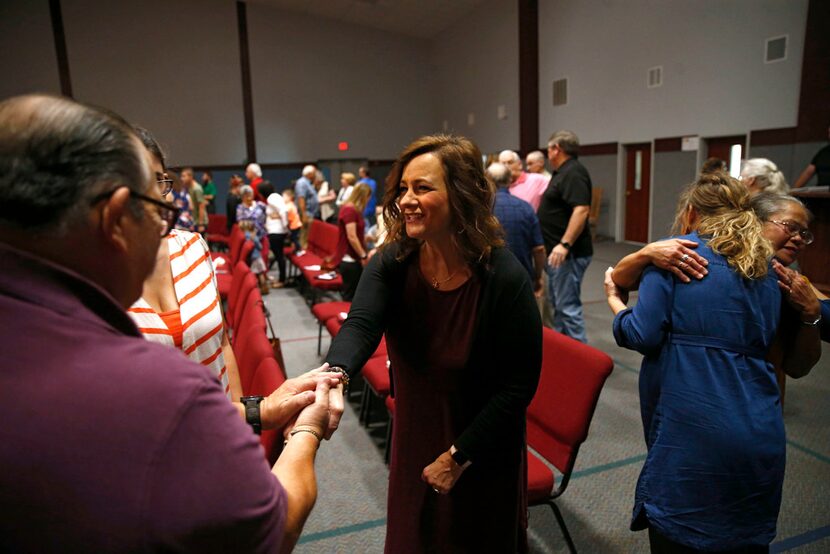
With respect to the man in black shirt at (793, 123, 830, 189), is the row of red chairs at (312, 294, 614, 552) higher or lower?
lower

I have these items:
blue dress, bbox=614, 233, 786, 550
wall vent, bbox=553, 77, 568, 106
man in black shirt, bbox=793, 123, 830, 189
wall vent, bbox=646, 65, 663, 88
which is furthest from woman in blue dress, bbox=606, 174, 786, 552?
wall vent, bbox=553, 77, 568, 106

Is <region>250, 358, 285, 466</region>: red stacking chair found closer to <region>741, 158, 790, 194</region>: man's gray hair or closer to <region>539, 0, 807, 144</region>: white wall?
<region>741, 158, 790, 194</region>: man's gray hair

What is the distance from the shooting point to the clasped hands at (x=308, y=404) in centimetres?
119

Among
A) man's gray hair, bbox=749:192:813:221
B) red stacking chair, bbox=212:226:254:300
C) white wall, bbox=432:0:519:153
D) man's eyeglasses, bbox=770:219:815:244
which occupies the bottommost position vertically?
red stacking chair, bbox=212:226:254:300

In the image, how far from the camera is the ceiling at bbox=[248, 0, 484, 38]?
13.7 meters

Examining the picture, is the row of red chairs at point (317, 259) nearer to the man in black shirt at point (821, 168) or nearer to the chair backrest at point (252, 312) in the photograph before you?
the chair backrest at point (252, 312)

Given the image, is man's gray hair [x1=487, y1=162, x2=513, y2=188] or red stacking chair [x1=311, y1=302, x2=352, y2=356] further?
red stacking chair [x1=311, y1=302, x2=352, y2=356]

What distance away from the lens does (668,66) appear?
8820mm

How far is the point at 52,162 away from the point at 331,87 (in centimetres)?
1585

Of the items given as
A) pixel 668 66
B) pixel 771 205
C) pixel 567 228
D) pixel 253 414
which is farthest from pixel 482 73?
pixel 253 414

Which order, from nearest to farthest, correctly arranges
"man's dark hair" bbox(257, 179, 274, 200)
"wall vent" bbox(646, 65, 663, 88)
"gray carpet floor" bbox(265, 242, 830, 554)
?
"gray carpet floor" bbox(265, 242, 830, 554)
"man's dark hair" bbox(257, 179, 274, 200)
"wall vent" bbox(646, 65, 663, 88)

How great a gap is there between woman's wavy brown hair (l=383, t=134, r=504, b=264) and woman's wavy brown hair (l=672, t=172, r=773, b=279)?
649 mm

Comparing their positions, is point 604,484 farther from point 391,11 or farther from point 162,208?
point 391,11

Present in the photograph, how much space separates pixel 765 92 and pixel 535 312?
7883mm
